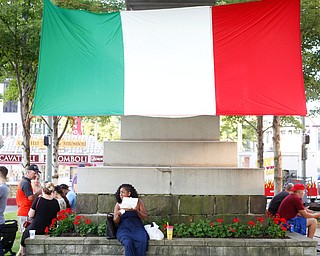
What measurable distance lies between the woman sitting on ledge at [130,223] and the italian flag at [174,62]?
1316 millimetres

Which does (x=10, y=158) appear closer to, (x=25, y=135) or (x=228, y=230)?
(x=25, y=135)

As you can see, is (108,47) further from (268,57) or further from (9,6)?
(9,6)

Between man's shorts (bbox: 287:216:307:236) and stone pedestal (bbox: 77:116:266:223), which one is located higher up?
stone pedestal (bbox: 77:116:266:223)

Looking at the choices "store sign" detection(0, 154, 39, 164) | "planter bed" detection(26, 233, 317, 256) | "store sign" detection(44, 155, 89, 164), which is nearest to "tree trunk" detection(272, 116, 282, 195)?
"planter bed" detection(26, 233, 317, 256)

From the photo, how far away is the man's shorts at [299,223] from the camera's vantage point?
37.5 ft

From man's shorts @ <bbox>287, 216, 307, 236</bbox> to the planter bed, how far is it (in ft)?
8.29

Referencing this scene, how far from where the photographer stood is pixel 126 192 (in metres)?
8.97

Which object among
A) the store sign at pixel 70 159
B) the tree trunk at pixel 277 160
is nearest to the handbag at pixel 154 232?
the tree trunk at pixel 277 160

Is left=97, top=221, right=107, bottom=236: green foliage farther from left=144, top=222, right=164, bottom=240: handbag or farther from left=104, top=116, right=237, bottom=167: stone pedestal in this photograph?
left=104, top=116, right=237, bottom=167: stone pedestal

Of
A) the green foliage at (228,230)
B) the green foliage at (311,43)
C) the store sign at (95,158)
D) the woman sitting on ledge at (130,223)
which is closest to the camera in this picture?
the woman sitting on ledge at (130,223)

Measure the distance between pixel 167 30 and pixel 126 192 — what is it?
2629 millimetres

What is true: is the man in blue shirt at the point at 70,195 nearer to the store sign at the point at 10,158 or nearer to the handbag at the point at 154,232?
the handbag at the point at 154,232

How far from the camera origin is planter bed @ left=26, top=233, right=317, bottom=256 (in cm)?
878

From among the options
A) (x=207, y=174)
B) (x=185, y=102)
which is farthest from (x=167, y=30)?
(x=207, y=174)
